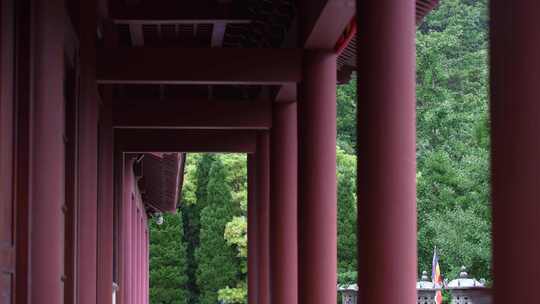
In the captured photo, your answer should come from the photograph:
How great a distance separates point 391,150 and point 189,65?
3.74 metres

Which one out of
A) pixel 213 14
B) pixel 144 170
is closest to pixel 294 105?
pixel 213 14

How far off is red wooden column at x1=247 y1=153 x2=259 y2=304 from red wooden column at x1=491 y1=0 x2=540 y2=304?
1253 centimetres

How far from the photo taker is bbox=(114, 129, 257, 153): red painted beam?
14164 millimetres

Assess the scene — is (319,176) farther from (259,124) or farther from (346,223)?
(346,223)

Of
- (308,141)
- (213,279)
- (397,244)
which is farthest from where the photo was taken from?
(213,279)

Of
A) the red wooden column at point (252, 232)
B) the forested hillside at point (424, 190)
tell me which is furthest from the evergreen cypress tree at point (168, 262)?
the red wooden column at point (252, 232)

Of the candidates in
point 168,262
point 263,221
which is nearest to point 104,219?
point 263,221

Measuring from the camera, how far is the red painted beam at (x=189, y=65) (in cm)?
942

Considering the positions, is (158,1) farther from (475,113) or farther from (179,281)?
(179,281)

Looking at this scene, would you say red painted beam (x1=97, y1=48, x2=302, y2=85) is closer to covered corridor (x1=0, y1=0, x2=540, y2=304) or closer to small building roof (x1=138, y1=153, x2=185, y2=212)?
covered corridor (x1=0, y1=0, x2=540, y2=304)

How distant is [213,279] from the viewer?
4750 centimetres

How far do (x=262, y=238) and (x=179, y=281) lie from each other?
34144 millimetres

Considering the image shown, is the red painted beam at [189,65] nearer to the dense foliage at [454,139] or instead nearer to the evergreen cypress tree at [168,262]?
the dense foliage at [454,139]

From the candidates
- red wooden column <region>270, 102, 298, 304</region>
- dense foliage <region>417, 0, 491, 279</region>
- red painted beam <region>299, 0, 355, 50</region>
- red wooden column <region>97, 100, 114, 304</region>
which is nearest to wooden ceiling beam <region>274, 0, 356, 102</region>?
red painted beam <region>299, 0, 355, 50</region>
